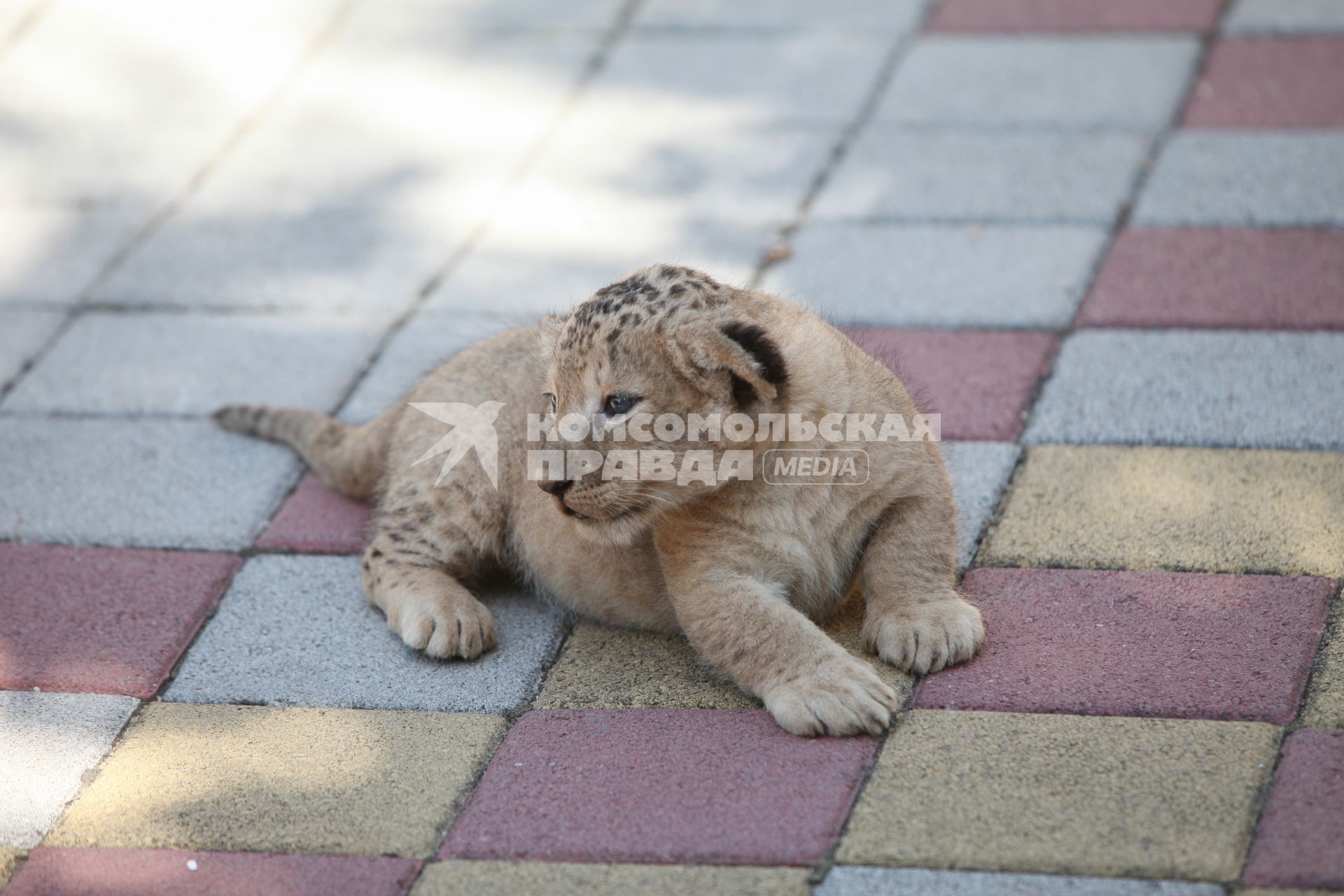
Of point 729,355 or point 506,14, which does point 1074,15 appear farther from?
point 729,355

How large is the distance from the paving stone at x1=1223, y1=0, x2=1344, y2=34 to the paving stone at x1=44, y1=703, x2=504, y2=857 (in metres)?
5.03

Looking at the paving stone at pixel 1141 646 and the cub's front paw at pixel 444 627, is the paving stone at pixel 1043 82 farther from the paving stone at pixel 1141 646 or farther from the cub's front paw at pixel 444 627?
the cub's front paw at pixel 444 627

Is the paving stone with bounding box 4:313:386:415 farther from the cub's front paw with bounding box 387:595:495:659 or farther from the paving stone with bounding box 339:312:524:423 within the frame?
the cub's front paw with bounding box 387:595:495:659

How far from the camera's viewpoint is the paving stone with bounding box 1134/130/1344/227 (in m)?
5.41

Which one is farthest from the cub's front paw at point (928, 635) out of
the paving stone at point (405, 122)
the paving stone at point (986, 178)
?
the paving stone at point (405, 122)

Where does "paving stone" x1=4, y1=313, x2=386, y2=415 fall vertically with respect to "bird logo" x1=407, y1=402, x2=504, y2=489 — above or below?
below

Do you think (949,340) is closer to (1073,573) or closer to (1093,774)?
(1073,573)

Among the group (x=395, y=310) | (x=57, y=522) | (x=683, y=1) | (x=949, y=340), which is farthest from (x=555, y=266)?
(x=683, y=1)

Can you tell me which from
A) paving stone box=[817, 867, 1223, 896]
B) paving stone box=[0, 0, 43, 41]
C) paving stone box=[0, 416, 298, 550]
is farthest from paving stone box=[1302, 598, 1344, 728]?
paving stone box=[0, 0, 43, 41]

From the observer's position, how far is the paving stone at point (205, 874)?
3.08m

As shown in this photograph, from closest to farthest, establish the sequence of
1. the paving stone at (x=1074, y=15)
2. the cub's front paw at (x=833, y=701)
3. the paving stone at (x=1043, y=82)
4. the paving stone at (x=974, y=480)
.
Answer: the cub's front paw at (x=833, y=701) → the paving stone at (x=974, y=480) → the paving stone at (x=1043, y=82) → the paving stone at (x=1074, y=15)

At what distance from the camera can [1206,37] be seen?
6652 mm

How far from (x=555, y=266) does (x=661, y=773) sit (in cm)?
278

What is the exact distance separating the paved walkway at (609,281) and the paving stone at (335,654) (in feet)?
0.04
